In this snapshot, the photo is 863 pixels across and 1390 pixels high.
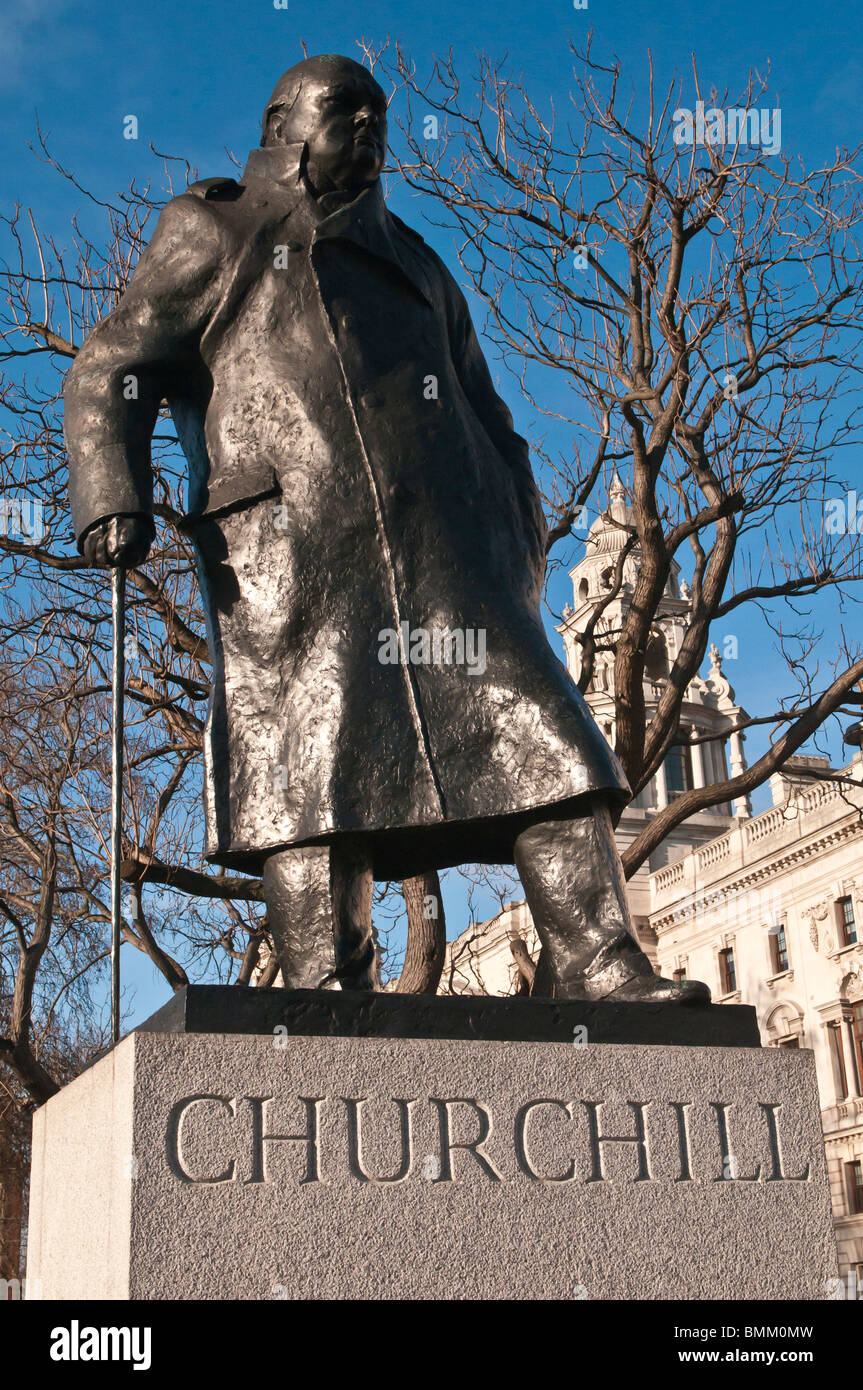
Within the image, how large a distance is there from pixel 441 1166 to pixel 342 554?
157 centimetres

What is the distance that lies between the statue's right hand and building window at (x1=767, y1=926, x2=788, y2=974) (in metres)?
38.8

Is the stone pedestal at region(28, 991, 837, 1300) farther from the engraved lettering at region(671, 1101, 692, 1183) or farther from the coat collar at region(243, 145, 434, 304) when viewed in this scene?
the coat collar at region(243, 145, 434, 304)

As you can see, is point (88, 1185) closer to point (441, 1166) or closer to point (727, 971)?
point (441, 1166)

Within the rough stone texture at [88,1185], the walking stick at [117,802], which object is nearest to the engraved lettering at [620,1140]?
the rough stone texture at [88,1185]

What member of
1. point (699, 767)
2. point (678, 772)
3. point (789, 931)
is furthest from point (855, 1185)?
point (678, 772)

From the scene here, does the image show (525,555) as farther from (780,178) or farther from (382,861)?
(780,178)

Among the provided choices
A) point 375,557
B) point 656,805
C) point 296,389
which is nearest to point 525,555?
point 375,557

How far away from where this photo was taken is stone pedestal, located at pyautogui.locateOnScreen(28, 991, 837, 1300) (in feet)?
10.1

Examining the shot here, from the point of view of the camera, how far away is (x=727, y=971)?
44125 millimetres

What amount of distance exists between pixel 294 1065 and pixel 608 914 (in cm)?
91

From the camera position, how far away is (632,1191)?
331cm

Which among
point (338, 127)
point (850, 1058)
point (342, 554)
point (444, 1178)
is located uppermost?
point (850, 1058)

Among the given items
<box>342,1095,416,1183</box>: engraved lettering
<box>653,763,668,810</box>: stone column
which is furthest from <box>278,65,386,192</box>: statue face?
<box>653,763,668,810</box>: stone column

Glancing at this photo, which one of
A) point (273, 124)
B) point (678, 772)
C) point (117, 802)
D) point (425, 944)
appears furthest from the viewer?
point (678, 772)
